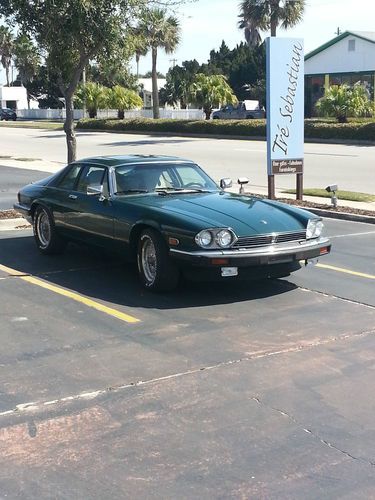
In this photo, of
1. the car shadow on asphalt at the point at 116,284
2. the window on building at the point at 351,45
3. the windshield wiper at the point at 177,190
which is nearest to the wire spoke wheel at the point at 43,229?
the car shadow on asphalt at the point at 116,284

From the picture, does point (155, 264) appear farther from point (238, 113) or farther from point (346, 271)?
point (238, 113)

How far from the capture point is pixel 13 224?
1192 centimetres

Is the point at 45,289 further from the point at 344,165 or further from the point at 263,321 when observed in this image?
the point at 344,165

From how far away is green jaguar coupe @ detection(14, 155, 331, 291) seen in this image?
22.2ft

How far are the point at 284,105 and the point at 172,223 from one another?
809 centimetres

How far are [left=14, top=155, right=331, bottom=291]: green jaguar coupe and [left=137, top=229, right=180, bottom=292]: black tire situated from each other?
1 cm

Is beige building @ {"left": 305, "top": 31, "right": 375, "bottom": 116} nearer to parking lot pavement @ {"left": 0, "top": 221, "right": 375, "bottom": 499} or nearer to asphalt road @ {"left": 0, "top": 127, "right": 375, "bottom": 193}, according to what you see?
asphalt road @ {"left": 0, "top": 127, "right": 375, "bottom": 193}

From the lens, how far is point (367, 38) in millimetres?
51906

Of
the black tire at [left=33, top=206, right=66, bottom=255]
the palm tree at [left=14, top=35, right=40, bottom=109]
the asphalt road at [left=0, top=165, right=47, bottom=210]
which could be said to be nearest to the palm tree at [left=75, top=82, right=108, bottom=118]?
the asphalt road at [left=0, top=165, right=47, bottom=210]

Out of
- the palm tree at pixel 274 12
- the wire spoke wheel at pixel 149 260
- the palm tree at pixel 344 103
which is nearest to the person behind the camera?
the wire spoke wheel at pixel 149 260

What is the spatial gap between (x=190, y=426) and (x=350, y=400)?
112 cm

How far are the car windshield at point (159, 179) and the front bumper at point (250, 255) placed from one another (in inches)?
54.7

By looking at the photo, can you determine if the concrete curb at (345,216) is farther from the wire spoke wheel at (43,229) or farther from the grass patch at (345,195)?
the wire spoke wheel at (43,229)

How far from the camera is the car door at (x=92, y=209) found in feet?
25.8
